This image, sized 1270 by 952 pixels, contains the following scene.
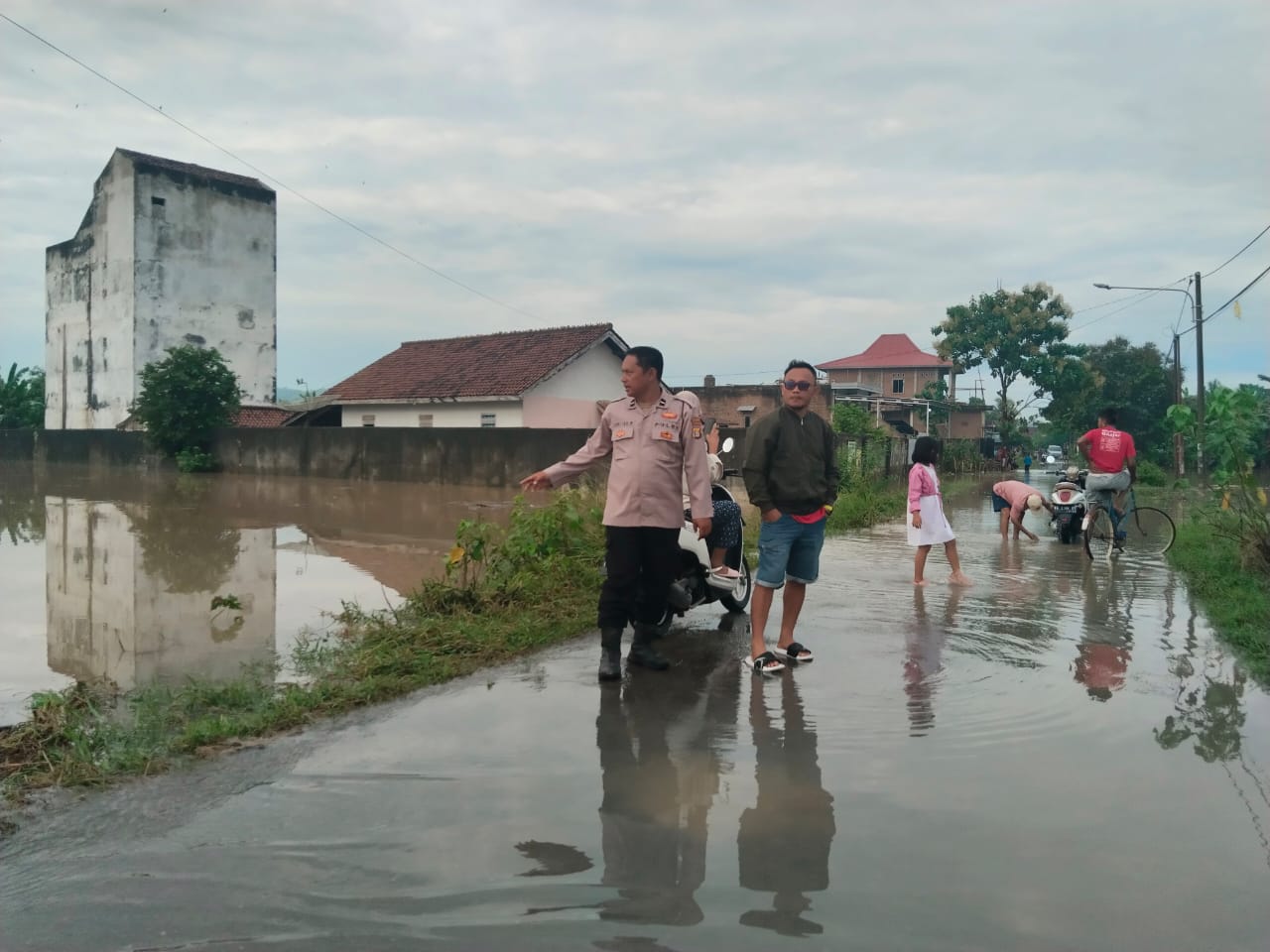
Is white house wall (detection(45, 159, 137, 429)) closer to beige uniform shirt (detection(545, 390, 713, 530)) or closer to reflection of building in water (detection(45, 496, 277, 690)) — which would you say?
reflection of building in water (detection(45, 496, 277, 690))

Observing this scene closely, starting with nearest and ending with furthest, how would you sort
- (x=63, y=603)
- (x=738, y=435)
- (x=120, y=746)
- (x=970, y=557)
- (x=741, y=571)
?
1. (x=120, y=746)
2. (x=741, y=571)
3. (x=63, y=603)
4. (x=970, y=557)
5. (x=738, y=435)

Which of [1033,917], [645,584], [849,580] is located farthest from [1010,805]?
[849,580]

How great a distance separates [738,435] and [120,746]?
1484cm

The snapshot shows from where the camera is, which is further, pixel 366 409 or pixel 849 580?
pixel 366 409

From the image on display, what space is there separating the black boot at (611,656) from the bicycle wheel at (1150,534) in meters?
7.62

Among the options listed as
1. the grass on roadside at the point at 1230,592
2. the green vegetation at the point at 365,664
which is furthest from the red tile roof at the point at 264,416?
the grass on roadside at the point at 1230,592

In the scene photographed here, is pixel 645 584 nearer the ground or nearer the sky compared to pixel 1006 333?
nearer the ground

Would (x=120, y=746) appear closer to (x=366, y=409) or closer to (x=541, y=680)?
(x=541, y=680)

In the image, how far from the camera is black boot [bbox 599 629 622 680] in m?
5.34

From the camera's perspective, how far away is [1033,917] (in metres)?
2.77

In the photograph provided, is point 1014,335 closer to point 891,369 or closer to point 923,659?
point 891,369

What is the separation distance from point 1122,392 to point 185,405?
125ft

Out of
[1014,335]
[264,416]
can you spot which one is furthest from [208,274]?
[1014,335]

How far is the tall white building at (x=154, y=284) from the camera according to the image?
133 feet
